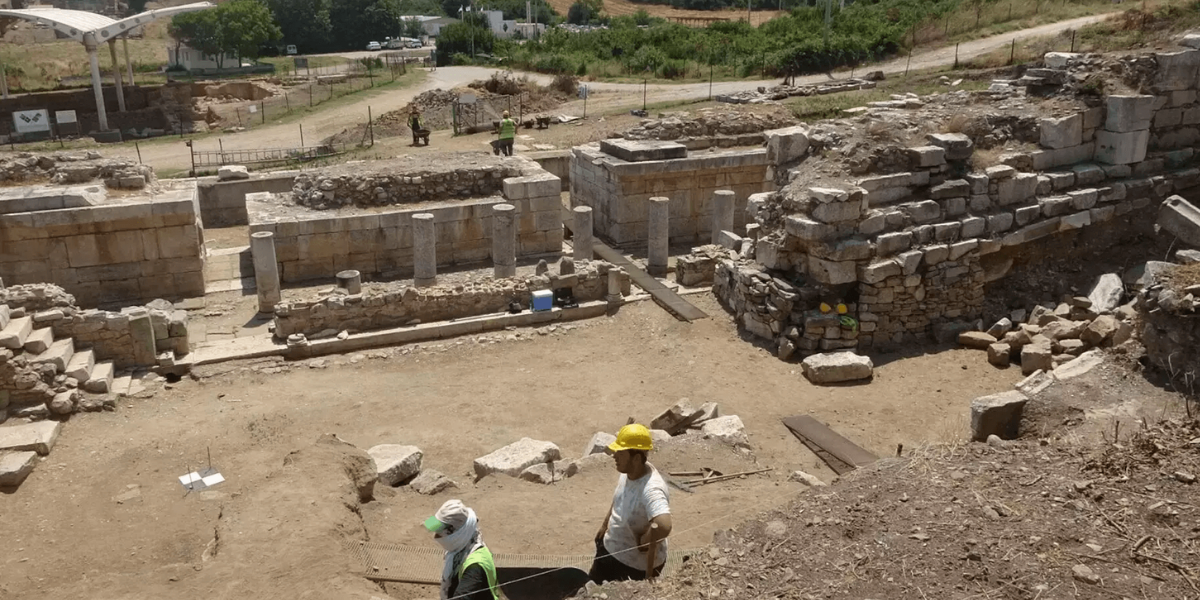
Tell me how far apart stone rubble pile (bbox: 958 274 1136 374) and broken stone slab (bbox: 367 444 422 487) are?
7.77 m

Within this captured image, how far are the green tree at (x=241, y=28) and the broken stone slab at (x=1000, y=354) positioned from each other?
5284 cm

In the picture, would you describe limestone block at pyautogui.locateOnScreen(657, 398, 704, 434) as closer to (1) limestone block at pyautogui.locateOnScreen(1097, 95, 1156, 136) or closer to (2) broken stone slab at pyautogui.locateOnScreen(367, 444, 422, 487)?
(2) broken stone slab at pyautogui.locateOnScreen(367, 444, 422, 487)

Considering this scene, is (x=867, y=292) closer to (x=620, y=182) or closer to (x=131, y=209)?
(x=620, y=182)

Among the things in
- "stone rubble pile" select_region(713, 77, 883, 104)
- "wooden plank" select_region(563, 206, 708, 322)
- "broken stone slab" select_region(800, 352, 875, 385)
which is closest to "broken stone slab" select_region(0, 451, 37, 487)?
"wooden plank" select_region(563, 206, 708, 322)

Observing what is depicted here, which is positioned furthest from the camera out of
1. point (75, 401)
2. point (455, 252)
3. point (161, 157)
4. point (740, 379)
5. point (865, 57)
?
point (865, 57)

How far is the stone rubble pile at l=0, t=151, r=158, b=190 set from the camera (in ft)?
55.1

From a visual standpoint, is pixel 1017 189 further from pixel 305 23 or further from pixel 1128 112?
pixel 305 23

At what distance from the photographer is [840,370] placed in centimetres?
1196

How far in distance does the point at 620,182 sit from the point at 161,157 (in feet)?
59.4

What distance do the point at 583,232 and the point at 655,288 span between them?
76.7 inches

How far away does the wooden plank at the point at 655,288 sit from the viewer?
576 inches

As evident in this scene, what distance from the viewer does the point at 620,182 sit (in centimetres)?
1838

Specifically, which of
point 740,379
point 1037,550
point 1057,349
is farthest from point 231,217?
point 1037,550

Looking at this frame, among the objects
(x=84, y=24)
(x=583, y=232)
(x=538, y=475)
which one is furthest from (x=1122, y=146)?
(x=84, y=24)
